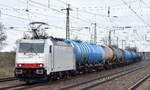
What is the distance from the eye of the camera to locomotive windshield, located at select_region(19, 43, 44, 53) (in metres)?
21.2

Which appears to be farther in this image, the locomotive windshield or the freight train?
the locomotive windshield

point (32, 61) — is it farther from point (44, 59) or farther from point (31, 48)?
point (31, 48)

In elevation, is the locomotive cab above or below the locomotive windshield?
below

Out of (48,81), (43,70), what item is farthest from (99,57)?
(43,70)

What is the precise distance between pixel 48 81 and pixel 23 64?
304cm

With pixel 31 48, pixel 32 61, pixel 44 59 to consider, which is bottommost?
pixel 32 61

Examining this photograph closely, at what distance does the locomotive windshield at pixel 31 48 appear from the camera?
21.2 metres

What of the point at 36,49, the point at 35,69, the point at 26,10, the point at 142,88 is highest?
the point at 26,10

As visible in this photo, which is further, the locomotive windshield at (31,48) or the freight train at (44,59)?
the locomotive windshield at (31,48)

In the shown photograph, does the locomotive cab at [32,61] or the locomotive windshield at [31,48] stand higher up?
the locomotive windshield at [31,48]

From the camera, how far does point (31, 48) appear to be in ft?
70.1

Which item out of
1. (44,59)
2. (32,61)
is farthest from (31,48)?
(44,59)

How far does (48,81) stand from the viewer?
22.9 meters

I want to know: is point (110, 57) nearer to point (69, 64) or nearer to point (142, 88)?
point (69, 64)
